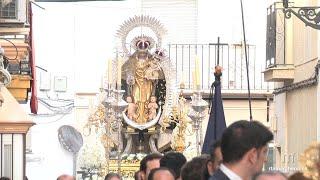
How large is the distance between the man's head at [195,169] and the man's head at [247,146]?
8.11 feet

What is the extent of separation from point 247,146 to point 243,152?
41 millimetres

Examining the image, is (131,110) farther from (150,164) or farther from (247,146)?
(247,146)

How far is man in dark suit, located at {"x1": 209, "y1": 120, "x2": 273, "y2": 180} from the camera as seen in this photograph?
769 cm

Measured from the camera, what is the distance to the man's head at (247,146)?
770 cm

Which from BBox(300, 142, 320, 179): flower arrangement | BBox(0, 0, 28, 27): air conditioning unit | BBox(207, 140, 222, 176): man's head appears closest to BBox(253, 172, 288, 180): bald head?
BBox(300, 142, 320, 179): flower arrangement

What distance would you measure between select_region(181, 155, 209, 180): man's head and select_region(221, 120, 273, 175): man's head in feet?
8.11

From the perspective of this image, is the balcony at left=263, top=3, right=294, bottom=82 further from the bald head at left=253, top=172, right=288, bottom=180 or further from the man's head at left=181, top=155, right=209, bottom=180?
the bald head at left=253, top=172, right=288, bottom=180

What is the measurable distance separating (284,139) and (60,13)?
10.6 meters

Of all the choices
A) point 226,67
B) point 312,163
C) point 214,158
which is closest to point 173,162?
point 214,158

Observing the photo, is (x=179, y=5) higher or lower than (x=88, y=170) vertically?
higher

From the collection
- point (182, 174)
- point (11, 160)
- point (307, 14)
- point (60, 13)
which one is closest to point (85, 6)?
point (60, 13)

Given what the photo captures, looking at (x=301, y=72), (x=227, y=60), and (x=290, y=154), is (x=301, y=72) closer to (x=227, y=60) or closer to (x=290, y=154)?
(x=290, y=154)

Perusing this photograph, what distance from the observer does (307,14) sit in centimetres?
1617

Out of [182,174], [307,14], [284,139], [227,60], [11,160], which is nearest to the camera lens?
[182,174]
